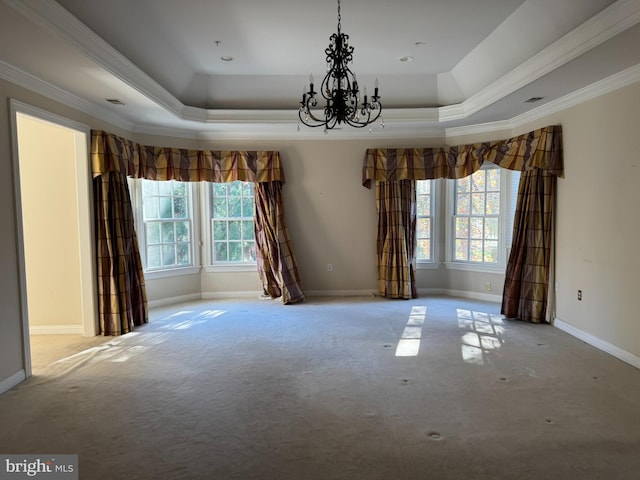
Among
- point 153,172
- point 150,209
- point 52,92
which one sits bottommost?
point 150,209

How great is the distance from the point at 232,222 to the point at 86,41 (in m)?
3.64

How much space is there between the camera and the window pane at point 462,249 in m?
6.29

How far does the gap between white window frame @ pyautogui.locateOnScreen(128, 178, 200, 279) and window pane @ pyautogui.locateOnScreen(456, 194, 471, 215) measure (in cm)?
407

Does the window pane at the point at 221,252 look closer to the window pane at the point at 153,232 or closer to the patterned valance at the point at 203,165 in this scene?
the window pane at the point at 153,232

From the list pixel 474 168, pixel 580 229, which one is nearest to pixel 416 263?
pixel 474 168

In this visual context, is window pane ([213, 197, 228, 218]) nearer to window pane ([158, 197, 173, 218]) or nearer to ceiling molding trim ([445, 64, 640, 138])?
window pane ([158, 197, 173, 218])

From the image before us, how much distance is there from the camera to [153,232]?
5910 millimetres

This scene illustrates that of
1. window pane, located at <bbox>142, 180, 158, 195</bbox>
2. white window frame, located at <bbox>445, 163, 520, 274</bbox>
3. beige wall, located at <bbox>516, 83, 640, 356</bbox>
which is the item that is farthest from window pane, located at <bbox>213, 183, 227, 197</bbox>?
beige wall, located at <bbox>516, 83, 640, 356</bbox>

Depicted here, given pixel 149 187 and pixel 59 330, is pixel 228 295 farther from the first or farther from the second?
pixel 59 330

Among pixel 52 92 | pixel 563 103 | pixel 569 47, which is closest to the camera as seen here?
pixel 569 47

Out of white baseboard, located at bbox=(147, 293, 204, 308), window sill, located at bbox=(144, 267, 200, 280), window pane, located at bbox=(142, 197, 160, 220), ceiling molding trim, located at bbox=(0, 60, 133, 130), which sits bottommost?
white baseboard, located at bbox=(147, 293, 204, 308)

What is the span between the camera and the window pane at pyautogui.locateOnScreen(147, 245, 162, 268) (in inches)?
232

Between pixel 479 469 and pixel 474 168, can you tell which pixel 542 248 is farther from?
pixel 479 469

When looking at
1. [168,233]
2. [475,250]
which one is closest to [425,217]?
[475,250]
